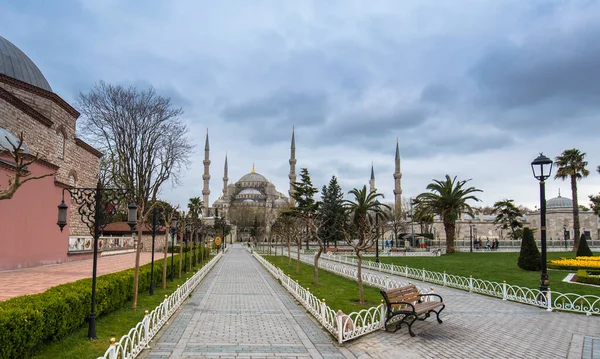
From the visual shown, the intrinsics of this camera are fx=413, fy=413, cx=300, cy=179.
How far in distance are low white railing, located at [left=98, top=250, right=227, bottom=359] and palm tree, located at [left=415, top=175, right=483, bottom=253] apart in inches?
1061

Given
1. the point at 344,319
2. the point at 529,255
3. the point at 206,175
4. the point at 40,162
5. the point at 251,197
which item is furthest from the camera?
the point at 251,197

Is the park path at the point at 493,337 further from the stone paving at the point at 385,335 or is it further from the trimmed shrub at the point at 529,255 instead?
the trimmed shrub at the point at 529,255

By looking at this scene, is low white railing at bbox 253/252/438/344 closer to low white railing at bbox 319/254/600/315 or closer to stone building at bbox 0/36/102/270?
low white railing at bbox 319/254/600/315

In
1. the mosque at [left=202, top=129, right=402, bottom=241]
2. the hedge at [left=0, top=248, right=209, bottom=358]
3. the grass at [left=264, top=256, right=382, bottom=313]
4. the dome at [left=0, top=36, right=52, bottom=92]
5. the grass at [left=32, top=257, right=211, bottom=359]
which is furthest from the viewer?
the mosque at [left=202, top=129, right=402, bottom=241]

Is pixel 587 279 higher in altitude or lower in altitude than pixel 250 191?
lower

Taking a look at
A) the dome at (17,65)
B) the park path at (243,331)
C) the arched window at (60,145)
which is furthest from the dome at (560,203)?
the dome at (17,65)

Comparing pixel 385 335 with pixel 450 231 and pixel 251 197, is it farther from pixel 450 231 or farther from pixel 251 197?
pixel 251 197

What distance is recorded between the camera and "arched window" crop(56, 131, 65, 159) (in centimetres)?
2423

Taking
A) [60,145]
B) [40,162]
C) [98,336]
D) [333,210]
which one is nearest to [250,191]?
[333,210]

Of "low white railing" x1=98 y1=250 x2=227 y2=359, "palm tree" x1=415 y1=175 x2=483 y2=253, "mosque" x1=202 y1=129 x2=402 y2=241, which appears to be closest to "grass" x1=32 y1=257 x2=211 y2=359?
"low white railing" x1=98 y1=250 x2=227 y2=359

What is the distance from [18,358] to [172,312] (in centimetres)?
428

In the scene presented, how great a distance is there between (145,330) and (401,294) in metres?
4.93

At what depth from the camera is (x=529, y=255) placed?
63.7 ft

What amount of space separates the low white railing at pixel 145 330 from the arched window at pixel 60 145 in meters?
16.3
